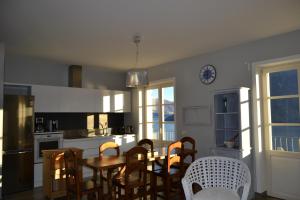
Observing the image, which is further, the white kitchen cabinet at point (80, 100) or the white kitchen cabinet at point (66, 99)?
the white kitchen cabinet at point (80, 100)

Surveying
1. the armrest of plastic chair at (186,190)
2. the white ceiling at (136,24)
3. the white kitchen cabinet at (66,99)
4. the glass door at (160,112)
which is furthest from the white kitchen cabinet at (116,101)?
the armrest of plastic chair at (186,190)

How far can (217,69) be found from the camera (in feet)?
15.0

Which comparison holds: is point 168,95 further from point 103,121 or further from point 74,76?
point 74,76

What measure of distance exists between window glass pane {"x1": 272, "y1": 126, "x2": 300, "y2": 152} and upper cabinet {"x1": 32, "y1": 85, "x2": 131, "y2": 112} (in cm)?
368

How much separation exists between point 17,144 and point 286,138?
4.55m

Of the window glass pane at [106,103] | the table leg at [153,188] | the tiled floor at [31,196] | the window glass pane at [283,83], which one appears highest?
the window glass pane at [283,83]

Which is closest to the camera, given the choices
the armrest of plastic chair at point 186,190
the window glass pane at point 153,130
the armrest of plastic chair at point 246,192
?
the armrest of plastic chair at point 246,192

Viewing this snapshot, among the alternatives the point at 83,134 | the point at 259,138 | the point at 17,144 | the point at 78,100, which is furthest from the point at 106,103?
the point at 259,138

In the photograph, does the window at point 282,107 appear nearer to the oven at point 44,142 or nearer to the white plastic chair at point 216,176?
the white plastic chair at point 216,176

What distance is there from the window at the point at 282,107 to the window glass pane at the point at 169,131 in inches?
81.5

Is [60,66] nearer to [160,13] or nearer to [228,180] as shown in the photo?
[160,13]

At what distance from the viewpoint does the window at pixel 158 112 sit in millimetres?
5602

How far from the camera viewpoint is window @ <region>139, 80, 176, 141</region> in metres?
5.60

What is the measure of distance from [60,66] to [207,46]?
11.0 feet
